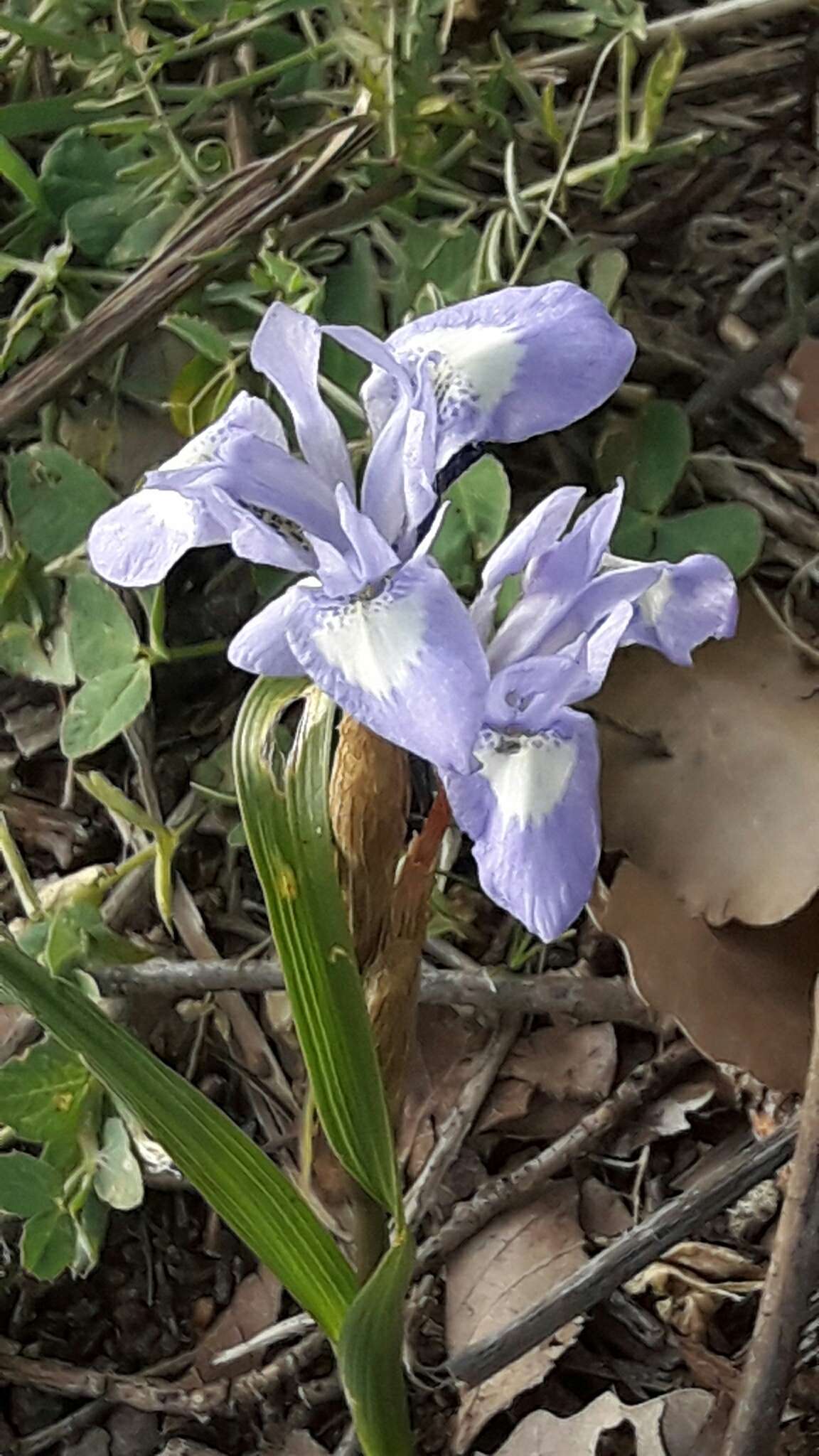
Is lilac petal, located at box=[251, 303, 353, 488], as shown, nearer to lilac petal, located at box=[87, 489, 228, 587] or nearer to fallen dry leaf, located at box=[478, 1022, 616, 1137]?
lilac petal, located at box=[87, 489, 228, 587]

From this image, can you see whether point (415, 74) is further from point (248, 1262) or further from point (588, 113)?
point (248, 1262)

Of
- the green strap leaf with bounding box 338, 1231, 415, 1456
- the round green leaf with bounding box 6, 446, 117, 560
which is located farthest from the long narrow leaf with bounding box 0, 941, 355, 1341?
the round green leaf with bounding box 6, 446, 117, 560

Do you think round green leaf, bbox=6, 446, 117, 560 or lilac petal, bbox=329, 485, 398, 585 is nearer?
lilac petal, bbox=329, 485, 398, 585

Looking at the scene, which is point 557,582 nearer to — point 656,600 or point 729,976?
point 656,600

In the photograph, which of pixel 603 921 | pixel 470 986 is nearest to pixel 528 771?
pixel 603 921

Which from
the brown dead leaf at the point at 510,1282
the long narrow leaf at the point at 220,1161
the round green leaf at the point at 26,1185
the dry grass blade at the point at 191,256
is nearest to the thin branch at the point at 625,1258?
the brown dead leaf at the point at 510,1282

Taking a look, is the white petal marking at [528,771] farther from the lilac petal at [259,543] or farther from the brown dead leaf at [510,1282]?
the brown dead leaf at [510,1282]
